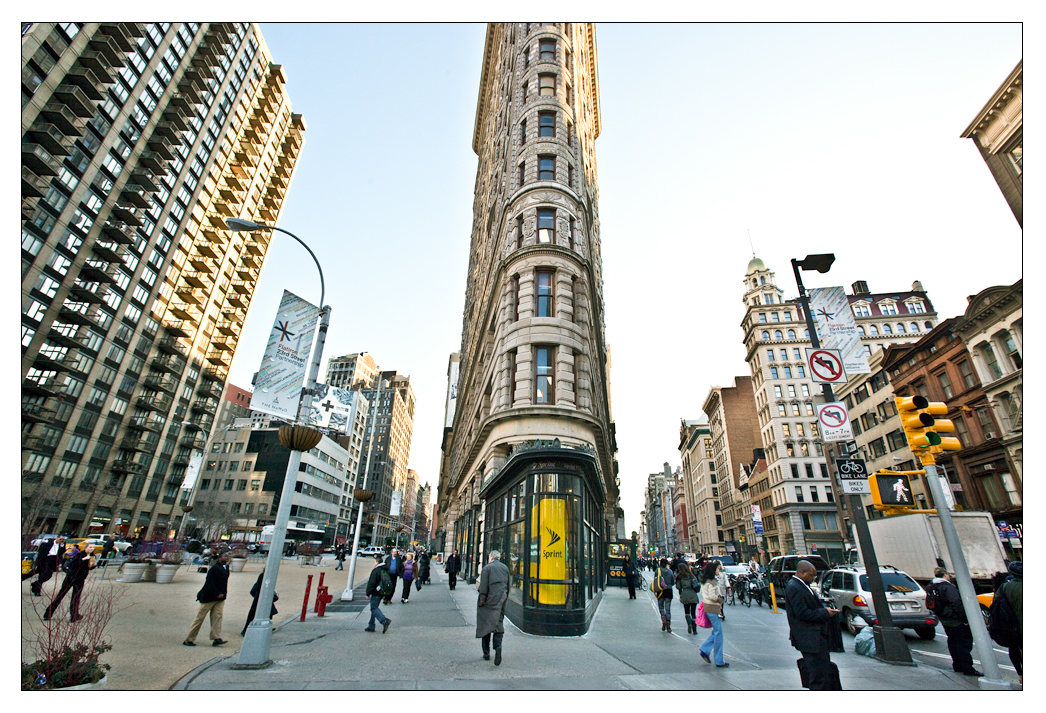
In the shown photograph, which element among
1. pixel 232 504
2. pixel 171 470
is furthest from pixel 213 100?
pixel 232 504

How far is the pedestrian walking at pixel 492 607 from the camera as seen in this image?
8156 millimetres

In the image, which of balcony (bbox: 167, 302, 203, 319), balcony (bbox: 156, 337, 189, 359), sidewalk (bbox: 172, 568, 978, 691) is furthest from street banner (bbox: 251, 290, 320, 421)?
balcony (bbox: 167, 302, 203, 319)

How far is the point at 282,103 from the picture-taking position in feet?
298

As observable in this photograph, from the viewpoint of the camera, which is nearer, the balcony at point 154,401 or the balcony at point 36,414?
the balcony at point 36,414

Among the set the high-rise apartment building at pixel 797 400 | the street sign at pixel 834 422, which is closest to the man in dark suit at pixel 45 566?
the street sign at pixel 834 422

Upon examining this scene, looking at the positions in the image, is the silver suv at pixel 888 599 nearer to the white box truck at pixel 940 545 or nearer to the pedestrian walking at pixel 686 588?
the pedestrian walking at pixel 686 588

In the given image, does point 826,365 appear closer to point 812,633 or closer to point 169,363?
point 812,633

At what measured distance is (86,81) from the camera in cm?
5191

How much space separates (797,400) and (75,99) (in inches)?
3832

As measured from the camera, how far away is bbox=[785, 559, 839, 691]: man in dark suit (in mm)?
5922

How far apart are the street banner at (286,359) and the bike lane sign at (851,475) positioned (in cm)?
1158

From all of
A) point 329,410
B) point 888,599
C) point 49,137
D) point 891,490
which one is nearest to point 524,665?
point 329,410

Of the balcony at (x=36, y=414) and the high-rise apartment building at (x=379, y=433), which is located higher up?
the high-rise apartment building at (x=379, y=433)
